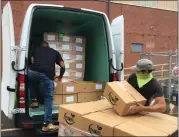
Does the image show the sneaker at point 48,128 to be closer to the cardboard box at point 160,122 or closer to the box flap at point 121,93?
the box flap at point 121,93

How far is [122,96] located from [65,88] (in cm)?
230

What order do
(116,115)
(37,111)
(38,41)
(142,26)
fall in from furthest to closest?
(142,26), (38,41), (37,111), (116,115)

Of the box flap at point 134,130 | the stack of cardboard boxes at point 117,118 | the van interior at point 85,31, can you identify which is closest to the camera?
the box flap at point 134,130

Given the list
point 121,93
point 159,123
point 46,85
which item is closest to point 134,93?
point 121,93

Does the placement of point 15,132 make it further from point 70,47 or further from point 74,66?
point 70,47

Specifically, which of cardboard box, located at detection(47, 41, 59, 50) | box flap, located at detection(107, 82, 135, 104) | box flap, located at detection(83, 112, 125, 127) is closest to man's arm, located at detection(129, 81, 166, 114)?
box flap, located at detection(107, 82, 135, 104)

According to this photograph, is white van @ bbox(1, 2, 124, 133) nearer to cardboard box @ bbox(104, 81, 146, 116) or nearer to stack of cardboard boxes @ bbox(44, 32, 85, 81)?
stack of cardboard boxes @ bbox(44, 32, 85, 81)

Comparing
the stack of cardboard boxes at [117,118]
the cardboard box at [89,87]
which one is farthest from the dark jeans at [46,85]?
the stack of cardboard boxes at [117,118]

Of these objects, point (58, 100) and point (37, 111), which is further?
point (58, 100)

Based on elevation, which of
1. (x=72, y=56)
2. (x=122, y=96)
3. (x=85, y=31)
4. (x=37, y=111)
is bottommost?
(x=37, y=111)

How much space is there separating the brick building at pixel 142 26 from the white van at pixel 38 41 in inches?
439

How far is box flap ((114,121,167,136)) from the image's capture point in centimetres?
239

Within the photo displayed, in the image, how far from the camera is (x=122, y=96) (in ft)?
9.77

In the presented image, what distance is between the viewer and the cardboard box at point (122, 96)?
2.88m
